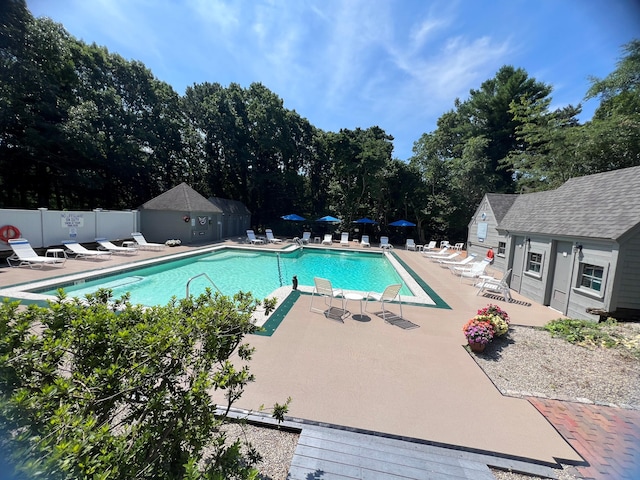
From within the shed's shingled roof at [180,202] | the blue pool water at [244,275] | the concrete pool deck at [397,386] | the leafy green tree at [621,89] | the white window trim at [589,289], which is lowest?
the blue pool water at [244,275]

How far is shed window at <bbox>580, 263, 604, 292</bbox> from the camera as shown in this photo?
6660 millimetres

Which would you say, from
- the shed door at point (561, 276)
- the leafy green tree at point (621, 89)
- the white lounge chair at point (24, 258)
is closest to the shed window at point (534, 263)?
the shed door at point (561, 276)

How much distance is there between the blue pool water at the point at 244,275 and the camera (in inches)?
373

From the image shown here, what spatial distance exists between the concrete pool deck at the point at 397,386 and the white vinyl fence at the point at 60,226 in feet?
41.9

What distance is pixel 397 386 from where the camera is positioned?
3.96m

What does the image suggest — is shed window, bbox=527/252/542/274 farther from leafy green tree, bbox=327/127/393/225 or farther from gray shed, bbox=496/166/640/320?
leafy green tree, bbox=327/127/393/225

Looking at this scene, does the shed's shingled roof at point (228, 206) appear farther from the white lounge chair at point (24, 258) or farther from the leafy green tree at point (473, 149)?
the leafy green tree at point (473, 149)

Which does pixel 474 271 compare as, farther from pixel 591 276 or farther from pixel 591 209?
pixel 591 209

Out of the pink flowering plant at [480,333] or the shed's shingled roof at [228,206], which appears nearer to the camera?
the pink flowering plant at [480,333]

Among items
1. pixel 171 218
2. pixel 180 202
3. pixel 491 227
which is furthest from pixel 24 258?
pixel 491 227

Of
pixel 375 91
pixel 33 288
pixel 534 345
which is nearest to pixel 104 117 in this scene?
pixel 33 288

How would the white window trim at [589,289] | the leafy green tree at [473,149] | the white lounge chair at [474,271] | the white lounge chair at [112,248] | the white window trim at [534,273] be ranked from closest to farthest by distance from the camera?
the white window trim at [589,289], the white window trim at [534,273], the white lounge chair at [474,271], the white lounge chair at [112,248], the leafy green tree at [473,149]

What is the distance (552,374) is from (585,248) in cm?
442

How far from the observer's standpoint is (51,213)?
41.3 ft
